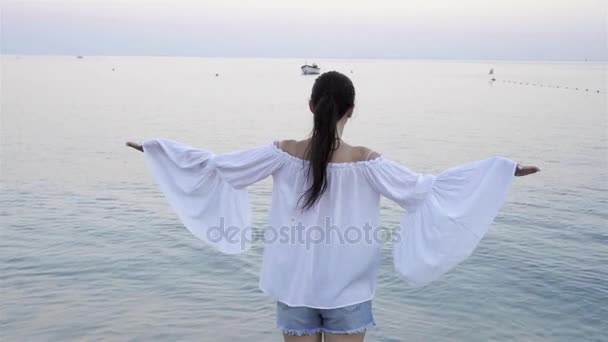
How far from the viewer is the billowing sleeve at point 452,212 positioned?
3.41 m

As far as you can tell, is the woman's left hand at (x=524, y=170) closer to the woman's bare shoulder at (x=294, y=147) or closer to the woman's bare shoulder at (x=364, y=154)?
the woman's bare shoulder at (x=364, y=154)

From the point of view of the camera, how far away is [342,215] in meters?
3.27

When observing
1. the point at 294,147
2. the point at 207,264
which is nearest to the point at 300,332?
the point at 294,147

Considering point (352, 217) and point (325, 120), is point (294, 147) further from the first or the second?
point (352, 217)

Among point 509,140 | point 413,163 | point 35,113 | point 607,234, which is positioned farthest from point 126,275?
point 35,113

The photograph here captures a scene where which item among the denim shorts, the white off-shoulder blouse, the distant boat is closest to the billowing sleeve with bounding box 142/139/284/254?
the white off-shoulder blouse

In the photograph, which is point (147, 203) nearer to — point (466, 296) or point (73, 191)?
point (73, 191)

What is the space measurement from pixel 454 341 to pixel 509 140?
16.9 metres

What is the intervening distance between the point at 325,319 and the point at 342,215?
54cm

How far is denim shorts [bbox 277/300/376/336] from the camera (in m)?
3.28

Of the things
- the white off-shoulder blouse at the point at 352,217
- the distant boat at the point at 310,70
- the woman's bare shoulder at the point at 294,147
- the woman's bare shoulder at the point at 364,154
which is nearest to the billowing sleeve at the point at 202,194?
the white off-shoulder blouse at the point at 352,217

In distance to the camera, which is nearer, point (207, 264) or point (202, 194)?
point (202, 194)

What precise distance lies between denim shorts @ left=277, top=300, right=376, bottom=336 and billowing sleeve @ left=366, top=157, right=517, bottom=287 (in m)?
0.36

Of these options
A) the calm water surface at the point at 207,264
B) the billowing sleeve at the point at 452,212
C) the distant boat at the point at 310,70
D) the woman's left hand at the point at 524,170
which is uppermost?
the distant boat at the point at 310,70
